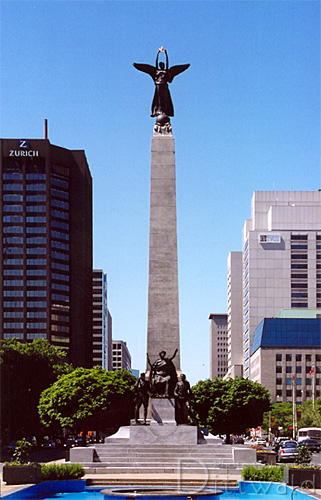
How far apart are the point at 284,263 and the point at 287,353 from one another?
26.9m

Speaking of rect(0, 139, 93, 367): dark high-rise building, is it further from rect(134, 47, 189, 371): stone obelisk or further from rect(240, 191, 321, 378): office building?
rect(134, 47, 189, 371): stone obelisk

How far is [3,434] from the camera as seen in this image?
82500mm

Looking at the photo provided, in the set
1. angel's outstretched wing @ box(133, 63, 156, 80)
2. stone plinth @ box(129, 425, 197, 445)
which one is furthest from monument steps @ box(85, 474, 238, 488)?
angel's outstretched wing @ box(133, 63, 156, 80)

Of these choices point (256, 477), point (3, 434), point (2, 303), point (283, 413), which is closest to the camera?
point (256, 477)

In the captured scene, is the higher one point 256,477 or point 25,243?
point 25,243

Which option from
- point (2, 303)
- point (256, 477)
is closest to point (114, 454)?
point (256, 477)

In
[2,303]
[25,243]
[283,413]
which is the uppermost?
[25,243]

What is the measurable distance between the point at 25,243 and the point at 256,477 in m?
135

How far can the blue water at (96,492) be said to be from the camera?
31780mm

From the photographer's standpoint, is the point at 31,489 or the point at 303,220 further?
the point at 303,220

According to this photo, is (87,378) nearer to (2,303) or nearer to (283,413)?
(283,413)

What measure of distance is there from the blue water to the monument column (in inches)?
688

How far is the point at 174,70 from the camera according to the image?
193 ft

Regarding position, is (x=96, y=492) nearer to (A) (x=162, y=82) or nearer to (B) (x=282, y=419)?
(A) (x=162, y=82)
